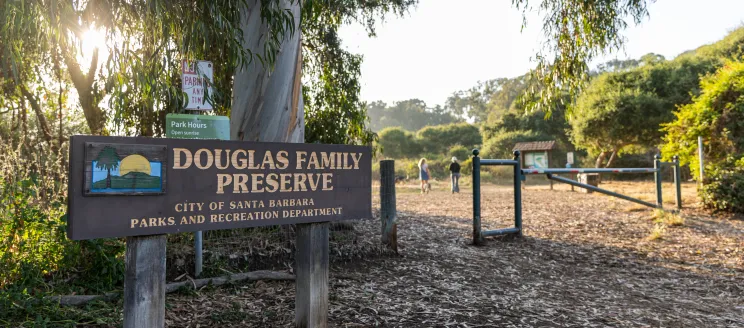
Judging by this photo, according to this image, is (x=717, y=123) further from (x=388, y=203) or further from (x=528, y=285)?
(x=388, y=203)

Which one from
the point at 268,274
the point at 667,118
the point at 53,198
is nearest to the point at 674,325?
the point at 268,274

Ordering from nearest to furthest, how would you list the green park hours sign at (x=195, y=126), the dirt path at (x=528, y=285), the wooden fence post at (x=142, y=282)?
the wooden fence post at (x=142, y=282) → the dirt path at (x=528, y=285) → the green park hours sign at (x=195, y=126)

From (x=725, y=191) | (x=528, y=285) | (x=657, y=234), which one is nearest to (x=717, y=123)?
(x=725, y=191)

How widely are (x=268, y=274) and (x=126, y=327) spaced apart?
201 cm

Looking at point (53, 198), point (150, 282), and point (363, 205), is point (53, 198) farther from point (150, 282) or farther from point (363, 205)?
point (363, 205)

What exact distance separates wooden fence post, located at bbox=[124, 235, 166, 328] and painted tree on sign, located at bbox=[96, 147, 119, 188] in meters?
0.33

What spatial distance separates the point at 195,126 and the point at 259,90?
1298mm

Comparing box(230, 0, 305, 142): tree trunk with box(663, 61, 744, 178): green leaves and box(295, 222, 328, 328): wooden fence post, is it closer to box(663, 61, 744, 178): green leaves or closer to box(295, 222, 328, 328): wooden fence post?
box(295, 222, 328, 328): wooden fence post

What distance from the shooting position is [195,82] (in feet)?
13.2

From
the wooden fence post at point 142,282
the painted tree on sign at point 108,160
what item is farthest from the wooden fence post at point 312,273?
the painted tree on sign at point 108,160

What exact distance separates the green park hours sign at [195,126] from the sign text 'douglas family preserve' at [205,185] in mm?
1475

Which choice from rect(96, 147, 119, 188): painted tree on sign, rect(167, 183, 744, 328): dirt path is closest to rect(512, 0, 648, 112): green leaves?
rect(167, 183, 744, 328): dirt path

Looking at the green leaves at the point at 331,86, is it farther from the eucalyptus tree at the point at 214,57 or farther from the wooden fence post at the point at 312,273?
the wooden fence post at the point at 312,273

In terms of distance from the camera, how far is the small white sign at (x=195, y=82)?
3949 mm
